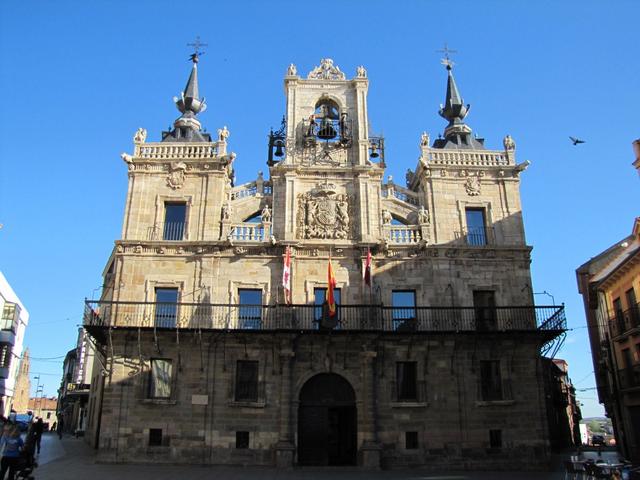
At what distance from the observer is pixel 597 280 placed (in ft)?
100

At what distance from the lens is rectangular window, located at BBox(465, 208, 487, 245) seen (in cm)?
2470

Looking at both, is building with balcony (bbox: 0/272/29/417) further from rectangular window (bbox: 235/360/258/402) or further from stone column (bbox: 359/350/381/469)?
stone column (bbox: 359/350/381/469)

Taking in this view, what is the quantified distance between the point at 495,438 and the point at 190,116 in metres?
20.7

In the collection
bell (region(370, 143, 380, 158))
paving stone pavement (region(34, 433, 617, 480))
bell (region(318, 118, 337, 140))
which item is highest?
bell (region(318, 118, 337, 140))

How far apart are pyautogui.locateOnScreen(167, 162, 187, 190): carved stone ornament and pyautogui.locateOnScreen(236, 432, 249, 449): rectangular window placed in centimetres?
1119

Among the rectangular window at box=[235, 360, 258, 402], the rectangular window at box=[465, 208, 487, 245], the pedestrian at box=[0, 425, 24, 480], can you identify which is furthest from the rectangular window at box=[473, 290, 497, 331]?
the pedestrian at box=[0, 425, 24, 480]

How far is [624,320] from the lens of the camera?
27.8 meters

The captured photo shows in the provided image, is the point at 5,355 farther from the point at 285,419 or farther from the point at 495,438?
the point at 495,438

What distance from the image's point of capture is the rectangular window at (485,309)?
23.3m

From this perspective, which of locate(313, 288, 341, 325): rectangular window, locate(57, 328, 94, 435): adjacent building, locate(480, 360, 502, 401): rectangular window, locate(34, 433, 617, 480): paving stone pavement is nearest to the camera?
locate(34, 433, 617, 480): paving stone pavement

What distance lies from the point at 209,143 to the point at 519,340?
53.5ft

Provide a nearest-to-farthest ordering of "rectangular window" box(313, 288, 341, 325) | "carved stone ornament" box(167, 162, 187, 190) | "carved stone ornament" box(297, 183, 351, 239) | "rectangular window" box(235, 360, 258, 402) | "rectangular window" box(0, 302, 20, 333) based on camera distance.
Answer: "rectangular window" box(235, 360, 258, 402) → "rectangular window" box(313, 288, 341, 325) → "carved stone ornament" box(297, 183, 351, 239) → "carved stone ornament" box(167, 162, 187, 190) → "rectangular window" box(0, 302, 20, 333)

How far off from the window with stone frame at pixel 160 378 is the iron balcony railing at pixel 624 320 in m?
21.7

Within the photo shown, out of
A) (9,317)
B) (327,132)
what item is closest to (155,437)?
(327,132)
